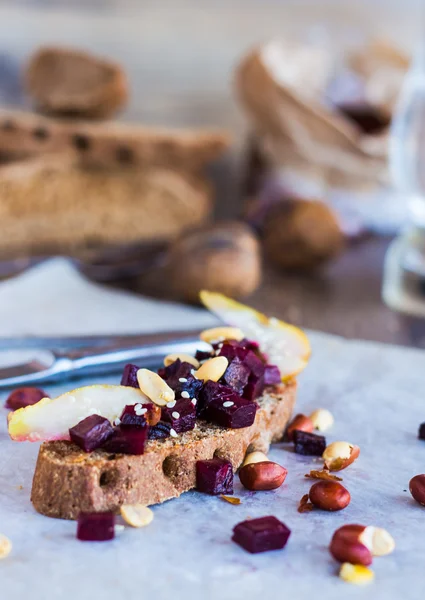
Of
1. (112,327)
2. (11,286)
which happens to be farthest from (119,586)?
(11,286)

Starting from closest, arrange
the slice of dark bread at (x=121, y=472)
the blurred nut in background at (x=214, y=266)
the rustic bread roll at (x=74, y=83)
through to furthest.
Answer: the slice of dark bread at (x=121, y=472), the blurred nut in background at (x=214, y=266), the rustic bread roll at (x=74, y=83)

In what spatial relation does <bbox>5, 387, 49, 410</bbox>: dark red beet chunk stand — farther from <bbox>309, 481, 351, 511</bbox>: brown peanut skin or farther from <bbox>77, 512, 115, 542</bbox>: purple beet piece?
<bbox>309, 481, 351, 511</bbox>: brown peanut skin

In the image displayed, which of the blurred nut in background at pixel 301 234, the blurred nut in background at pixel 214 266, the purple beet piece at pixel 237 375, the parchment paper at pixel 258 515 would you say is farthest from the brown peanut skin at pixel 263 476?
the blurred nut in background at pixel 301 234

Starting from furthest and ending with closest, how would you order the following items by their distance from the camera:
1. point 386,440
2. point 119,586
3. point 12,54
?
point 12,54 < point 386,440 < point 119,586

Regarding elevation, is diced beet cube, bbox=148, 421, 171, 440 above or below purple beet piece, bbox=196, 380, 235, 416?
below

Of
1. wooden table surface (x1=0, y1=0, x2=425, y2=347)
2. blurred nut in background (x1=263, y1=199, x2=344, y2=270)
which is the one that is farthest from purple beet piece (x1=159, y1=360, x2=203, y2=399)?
wooden table surface (x1=0, y1=0, x2=425, y2=347)

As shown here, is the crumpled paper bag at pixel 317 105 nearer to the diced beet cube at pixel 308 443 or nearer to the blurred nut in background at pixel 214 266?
the blurred nut in background at pixel 214 266

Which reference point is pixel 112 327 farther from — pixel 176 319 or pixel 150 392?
pixel 150 392
